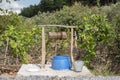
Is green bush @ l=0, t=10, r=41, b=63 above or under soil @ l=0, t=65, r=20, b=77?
above

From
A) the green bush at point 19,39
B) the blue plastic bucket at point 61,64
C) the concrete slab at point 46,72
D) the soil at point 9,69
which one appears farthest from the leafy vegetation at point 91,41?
the concrete slab at point 46,72

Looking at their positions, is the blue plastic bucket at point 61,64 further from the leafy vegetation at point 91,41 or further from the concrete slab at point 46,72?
the leafy vegetation at point 91,41

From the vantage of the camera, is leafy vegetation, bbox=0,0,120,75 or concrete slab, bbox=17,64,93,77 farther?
leafy vegetation, bbox=0,0,120,75

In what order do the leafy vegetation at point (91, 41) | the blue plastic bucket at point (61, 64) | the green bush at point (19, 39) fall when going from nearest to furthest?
the blue plastic bucket at point (61, 64) → the leafy vegetation at point (91, 41) → the green bush at point (19, 39)

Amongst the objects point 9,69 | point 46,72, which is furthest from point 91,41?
point 9,69

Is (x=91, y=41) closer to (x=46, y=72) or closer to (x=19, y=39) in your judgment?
(x=46, y=72)

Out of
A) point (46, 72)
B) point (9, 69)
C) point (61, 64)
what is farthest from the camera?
point (9, 69)

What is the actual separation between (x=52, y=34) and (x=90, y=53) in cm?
130

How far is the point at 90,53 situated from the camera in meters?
9.05

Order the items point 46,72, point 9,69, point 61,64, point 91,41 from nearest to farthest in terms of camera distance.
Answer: point 46,72 < point 61,64 < point 91,41 < point 9,69

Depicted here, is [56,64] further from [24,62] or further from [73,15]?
[73,15]

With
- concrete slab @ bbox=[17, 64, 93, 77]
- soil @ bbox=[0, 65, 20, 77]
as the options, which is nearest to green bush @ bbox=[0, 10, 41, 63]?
soil @ bbox=[0, 65, 20, 77]

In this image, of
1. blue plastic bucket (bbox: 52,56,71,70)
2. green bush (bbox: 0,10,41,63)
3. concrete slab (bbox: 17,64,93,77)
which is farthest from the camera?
green bush (bbox: 0,10,41,63)

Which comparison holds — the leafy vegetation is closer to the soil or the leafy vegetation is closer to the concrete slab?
the soil
